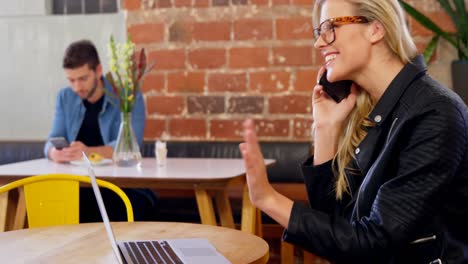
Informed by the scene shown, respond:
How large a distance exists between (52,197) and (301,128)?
2.03 m

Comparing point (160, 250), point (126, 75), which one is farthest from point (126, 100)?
point (160, 250)

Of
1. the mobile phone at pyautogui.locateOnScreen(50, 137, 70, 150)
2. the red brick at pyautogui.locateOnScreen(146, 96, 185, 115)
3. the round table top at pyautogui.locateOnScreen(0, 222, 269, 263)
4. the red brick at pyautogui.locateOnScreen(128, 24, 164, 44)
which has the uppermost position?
the red brick at pyautogui.locateOnScreen(128, 24, 164, 44)

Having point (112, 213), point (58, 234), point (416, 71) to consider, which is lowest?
point (112, 213)

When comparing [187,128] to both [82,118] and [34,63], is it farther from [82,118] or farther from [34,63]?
[34,63]

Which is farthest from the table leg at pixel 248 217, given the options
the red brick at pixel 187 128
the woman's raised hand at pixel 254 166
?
the woman's raised hand at pixel 254 166

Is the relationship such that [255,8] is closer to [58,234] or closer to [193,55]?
[193,55]

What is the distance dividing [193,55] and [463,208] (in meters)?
2.81

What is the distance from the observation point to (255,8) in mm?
4082

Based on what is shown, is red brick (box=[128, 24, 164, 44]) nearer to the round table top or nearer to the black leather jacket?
the round table top

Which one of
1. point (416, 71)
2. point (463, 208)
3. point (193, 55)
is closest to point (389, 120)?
point (416, 71)

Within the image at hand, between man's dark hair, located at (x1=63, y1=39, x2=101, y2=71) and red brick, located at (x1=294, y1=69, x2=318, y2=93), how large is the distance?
1.15 metres

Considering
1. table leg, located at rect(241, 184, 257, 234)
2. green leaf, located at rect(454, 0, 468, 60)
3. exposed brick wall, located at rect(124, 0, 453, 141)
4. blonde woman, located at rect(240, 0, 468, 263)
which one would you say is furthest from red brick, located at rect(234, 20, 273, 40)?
blonde woman, located at rect(240, 0, 468, 263)

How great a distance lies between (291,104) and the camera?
13.3 feet

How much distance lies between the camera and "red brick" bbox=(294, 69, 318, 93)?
13.2 feet
